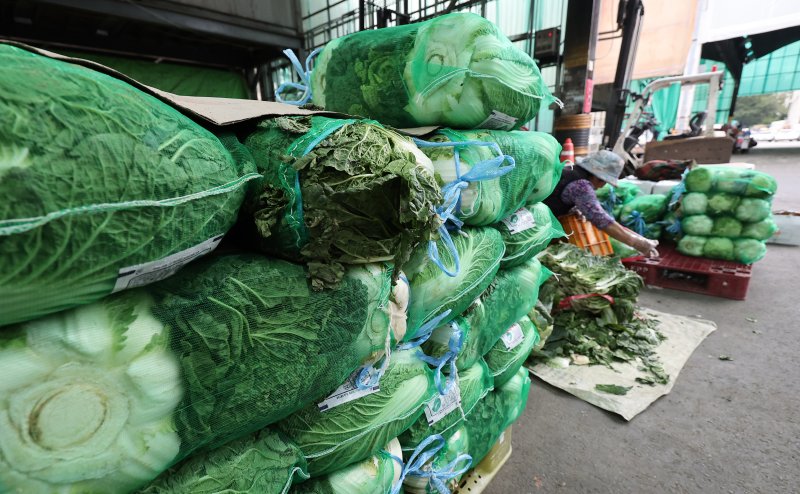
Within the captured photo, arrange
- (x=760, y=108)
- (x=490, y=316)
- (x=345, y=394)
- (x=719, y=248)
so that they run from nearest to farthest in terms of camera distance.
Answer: (x=345, y=394) < (x=490, y=316) < (x=719, y=248) < (x=760, y=108)

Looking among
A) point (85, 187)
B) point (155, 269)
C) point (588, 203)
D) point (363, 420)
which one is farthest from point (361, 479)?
point (588, 203)

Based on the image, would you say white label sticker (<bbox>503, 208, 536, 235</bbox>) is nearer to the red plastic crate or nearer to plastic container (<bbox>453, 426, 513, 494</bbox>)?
plastic container (<bbox>453, 426, 513, 494</bbox>)

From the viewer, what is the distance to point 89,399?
50 centimetres

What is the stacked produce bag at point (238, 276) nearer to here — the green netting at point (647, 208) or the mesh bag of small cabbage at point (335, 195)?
the mesh bag of small cabbage at point (335, 195)

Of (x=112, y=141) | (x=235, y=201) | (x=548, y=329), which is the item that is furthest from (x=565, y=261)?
(x=112, y=141)

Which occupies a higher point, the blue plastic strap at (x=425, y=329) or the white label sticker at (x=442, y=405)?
the blue plastic strap at (x=425, y=329)

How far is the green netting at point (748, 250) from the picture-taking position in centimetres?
329

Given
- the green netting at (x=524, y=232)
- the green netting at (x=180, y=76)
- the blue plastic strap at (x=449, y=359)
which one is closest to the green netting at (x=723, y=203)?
the green netting at (x=524, y=232)

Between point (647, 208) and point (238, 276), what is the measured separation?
452 centimetres

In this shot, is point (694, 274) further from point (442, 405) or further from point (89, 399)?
point (89, 399)

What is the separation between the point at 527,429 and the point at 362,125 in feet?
6.20

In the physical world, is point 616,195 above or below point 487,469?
above

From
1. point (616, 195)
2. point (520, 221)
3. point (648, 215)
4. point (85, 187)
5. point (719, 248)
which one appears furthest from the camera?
point (616, 195)

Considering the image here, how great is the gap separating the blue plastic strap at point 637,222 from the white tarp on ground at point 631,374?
134cm
